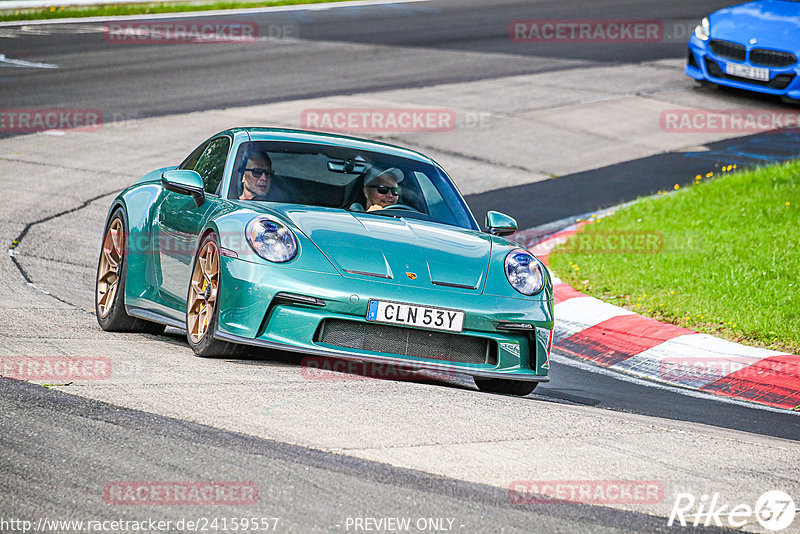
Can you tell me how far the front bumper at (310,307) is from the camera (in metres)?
5.66

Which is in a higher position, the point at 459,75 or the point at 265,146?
the point at 265,146

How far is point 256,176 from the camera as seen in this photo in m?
6.70

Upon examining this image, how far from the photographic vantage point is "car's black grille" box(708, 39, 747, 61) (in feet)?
53.1

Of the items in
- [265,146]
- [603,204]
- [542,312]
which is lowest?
[603,204]

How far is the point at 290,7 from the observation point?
2611 centimetres

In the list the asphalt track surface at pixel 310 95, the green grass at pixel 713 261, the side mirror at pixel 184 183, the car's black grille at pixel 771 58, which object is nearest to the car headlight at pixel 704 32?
the car's black grille at pixel 771 58

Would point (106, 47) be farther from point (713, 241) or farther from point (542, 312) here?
point (542, 312)

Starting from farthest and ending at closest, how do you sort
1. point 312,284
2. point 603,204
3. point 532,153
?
1. point 532,153
2. point 603,204
3. point 312,284

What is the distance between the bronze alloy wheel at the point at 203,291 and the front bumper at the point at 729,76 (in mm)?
11852

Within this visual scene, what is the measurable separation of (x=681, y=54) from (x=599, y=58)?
166 cm

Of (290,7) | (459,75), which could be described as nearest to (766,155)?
(459,75)

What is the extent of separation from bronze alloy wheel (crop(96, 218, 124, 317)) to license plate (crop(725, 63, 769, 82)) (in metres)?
11.2

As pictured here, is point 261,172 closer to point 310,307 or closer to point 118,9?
point 310,307

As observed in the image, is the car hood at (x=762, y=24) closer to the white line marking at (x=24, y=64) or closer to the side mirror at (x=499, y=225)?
the white line marking at (x=24, y=64)
